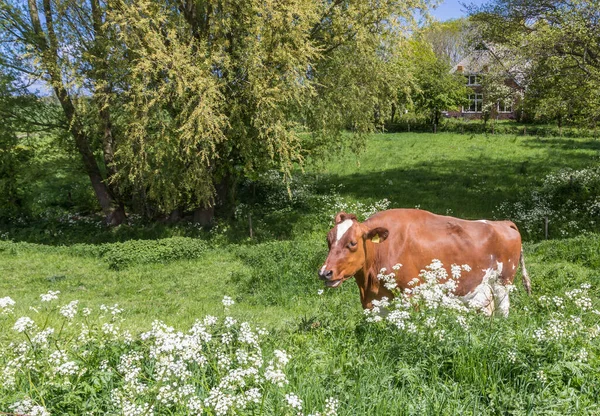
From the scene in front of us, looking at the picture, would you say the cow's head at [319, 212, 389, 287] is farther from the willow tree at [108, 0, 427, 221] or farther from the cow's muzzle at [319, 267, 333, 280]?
the willow tree at [108, 0, 427, 221]

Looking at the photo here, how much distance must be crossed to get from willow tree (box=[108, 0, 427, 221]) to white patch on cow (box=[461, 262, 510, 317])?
9.27 metres

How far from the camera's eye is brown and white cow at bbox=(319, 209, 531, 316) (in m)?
6.10

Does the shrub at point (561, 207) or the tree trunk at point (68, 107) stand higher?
the tree trunk at point (68, 107)

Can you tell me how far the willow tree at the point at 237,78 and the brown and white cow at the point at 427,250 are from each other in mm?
8733

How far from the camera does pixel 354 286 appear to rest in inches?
405

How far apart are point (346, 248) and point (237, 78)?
10635mm

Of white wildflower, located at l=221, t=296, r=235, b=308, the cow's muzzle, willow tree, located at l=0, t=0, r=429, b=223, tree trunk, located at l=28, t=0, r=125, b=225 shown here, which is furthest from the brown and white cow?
tree trunk, located at l=28, t=0, r=125, b=225

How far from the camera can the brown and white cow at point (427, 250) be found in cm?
610

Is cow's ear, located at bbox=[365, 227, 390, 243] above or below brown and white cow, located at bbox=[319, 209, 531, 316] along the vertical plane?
above

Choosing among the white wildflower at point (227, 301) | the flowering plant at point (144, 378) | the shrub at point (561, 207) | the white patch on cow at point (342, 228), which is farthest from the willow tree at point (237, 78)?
the flowering plant at point (144, 378)

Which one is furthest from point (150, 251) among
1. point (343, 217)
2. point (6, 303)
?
point (6, 303)

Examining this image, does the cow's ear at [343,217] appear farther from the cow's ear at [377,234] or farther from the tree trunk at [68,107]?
the tree trunk at [68,107]

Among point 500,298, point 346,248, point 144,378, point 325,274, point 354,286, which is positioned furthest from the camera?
point 354,286

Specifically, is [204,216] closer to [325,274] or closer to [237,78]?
[237,78]
